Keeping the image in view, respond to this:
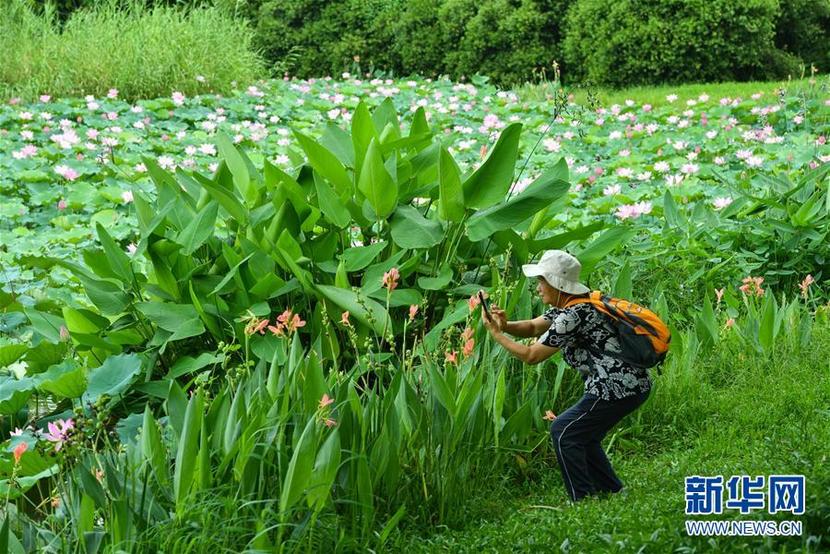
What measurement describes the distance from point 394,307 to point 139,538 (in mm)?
1696

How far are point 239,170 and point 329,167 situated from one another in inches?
15.7

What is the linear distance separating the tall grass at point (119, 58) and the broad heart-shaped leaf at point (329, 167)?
624 cm

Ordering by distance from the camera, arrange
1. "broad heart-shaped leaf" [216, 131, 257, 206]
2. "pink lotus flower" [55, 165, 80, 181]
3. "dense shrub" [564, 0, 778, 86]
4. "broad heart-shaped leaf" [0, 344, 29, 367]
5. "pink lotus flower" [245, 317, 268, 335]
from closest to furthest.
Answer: "pink lotus flower" [245, 317, 268, 335], "broad heart-shaped leaf" [0, 344, 29, 367], "broad heart-shaped leaf" [216, 131, 257, 206], "pink lotus flower" [55, 165, 80, 181], "dense shrub" [564, 0, 778, 86]

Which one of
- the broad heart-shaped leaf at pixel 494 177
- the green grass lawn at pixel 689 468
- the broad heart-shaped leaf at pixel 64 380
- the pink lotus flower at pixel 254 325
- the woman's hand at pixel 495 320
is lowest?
the green grass lawn at pixel 689 468

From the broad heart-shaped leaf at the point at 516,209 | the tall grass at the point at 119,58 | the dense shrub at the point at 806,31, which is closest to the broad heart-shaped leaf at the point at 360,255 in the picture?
the broad heart-shaped leaf at the point at 516,209

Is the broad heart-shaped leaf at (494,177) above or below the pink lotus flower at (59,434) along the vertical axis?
above

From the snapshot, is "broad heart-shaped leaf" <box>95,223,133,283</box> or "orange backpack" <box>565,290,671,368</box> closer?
"orange backpack" <box>565,290,671,368</box>

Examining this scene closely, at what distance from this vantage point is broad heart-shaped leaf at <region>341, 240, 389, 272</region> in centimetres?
388

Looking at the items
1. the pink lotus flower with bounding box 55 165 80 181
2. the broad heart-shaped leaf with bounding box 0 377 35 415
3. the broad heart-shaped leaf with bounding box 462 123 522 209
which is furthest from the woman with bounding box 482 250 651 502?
the pink lotus flower with bounding box 55 165 80 181

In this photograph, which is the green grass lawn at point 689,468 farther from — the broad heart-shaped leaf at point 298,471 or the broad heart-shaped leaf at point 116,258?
the broad heart-shaped leaf at point 116,258

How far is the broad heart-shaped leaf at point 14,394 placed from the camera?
3.43 metres

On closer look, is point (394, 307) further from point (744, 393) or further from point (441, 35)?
point (441, 35)

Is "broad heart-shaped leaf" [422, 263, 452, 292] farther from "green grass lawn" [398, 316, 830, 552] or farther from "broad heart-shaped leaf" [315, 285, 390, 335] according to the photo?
"green grass lawn" [398, 316, 830, 552]

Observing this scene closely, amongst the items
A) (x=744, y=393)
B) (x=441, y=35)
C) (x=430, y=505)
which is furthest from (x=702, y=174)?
(x=441, y=35)
